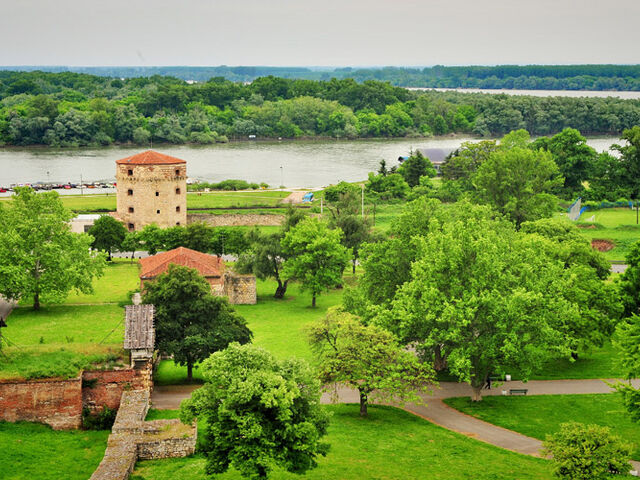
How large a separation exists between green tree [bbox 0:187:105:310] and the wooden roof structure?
13.9 m

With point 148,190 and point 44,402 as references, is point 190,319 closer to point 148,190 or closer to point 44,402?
point 44,402

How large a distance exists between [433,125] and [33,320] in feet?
425

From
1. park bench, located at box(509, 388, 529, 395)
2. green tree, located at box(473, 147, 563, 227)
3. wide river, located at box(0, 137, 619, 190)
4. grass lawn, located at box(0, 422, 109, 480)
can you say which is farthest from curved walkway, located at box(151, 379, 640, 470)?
wide river, located at box(0, 137, 619, 190)

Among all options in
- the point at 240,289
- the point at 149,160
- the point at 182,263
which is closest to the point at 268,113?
the point at 149,160

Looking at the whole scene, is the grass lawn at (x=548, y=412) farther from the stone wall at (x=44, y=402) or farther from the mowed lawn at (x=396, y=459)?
the stone wall at (x=44, y=402)

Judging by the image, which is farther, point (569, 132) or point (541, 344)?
point (569, 132)

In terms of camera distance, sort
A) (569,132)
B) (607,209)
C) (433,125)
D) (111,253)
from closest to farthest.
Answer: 1. (111,253)
2. (607,209)
3. (569,132)
4. (433,125)

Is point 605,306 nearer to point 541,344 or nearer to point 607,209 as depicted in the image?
point 541,344

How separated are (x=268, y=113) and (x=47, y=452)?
133 m

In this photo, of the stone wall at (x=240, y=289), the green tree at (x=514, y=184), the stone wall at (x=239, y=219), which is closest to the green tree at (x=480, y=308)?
the stone wall at (x=240, y=289)

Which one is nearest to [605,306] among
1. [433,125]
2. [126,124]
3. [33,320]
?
[33,320]

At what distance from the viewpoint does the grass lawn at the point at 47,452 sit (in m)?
23.3

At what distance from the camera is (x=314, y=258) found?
4869cm

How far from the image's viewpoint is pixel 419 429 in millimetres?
28797
